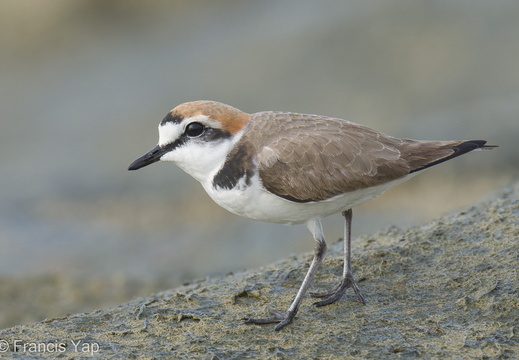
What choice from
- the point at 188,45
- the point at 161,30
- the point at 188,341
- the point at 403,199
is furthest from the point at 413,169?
the point at 161,30

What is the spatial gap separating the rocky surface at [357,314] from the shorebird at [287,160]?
29 cm

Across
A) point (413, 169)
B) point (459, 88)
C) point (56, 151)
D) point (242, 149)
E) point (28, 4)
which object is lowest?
point (413, 169)

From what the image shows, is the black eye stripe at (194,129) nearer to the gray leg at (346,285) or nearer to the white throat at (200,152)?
the white throat at (200,152)

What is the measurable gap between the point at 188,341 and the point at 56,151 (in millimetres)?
14828

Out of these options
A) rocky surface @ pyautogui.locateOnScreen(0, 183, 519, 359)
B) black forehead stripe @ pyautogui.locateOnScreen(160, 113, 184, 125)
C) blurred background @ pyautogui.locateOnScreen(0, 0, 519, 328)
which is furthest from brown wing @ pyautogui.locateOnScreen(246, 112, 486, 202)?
blurred background @ pyautogui.locateOnScreen(0, 0, 519, 328)

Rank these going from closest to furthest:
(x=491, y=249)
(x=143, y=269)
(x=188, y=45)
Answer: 1. (x=491, y=249)
2. (x=143, y=269)
3. (x=188, y=45)

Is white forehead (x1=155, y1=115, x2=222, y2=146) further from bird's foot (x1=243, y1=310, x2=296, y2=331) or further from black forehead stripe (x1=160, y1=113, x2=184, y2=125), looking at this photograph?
bird's foot (x1=243, y1=310, x2=296, y2=331)

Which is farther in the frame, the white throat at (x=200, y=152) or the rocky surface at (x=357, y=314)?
the white throat at (x=200, y=152)

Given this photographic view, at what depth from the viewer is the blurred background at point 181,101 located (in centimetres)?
1176

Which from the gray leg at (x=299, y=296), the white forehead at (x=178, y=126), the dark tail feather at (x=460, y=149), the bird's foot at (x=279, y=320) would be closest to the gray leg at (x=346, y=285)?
the gray leg at (x=299, y=296)

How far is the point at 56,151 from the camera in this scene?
19.0 metres

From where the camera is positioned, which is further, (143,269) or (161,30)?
(161,30)

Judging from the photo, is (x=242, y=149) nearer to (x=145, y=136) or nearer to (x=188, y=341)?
(x=188, y=341)

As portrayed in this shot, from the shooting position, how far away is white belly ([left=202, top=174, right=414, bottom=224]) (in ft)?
17.5
